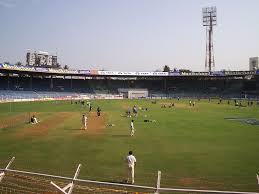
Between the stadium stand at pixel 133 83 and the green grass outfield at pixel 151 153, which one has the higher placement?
the stadium stand at pixel 133 83

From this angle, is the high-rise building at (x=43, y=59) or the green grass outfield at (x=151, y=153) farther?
the high-rise building at (x=43, y=59)

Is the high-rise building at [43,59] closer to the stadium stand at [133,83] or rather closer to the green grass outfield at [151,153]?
the stadium stand at [133,83]

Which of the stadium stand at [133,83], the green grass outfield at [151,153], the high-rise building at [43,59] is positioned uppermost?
the high-rise building at [43,59]

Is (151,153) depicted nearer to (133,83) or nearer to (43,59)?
(133,83)

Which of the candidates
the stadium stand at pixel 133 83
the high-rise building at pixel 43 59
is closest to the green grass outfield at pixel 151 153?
A: the stadium stand at pixel 133 83

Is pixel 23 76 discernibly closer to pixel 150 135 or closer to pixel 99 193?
pixel 150 135

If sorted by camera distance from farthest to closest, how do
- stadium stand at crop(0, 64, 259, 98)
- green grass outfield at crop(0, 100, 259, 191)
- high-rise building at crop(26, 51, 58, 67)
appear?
high-rise building at crop(26, 51, 58, 67), stadium stand at crop(0, 64, 259, 98), green grass outfield at crop(0, 100, 259, 191)

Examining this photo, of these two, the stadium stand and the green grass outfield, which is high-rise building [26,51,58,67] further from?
the green grass outfield

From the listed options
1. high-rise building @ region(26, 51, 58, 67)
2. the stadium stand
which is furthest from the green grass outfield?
high-rise building @ region(26, 51, 58, 67)

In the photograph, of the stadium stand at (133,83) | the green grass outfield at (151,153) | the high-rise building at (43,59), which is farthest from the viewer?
the high-rise building at (43,59)

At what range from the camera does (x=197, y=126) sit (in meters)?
35.1

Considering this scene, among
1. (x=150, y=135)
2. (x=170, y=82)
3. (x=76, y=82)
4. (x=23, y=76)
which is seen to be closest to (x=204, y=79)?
(x=170, y=82)

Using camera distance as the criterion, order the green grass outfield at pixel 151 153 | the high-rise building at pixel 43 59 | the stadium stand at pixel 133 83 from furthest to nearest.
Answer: the high-rise building at pixel 43 59
the stadium stand at pixel 133 83
the green grass outfield at pixel 151 153

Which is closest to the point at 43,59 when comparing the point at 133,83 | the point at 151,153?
the point at 133,83
